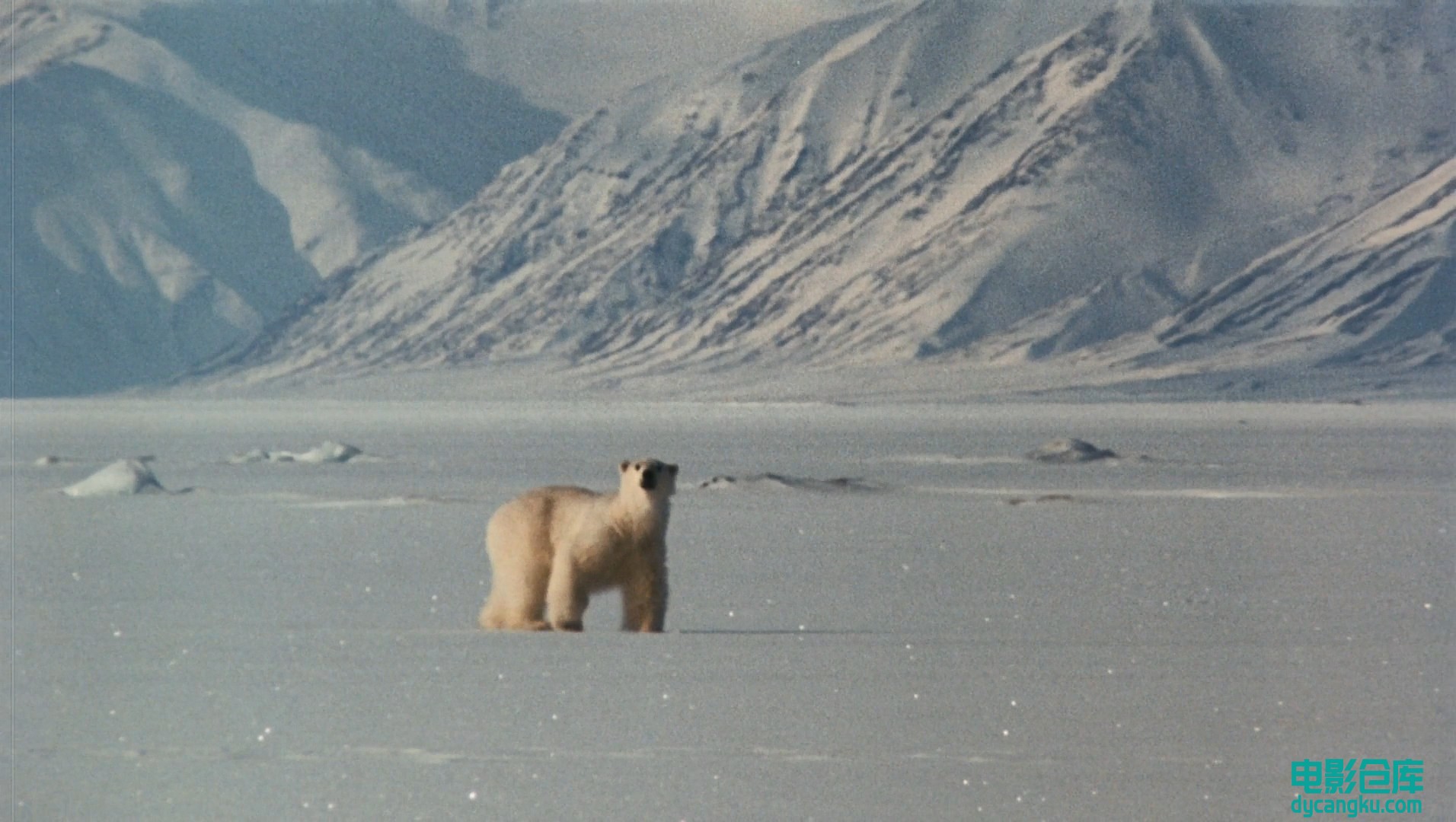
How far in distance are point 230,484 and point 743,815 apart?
30027 millimetres

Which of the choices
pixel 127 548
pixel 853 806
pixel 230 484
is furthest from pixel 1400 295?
pixel 853 806

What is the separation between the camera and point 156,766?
10.6 metres

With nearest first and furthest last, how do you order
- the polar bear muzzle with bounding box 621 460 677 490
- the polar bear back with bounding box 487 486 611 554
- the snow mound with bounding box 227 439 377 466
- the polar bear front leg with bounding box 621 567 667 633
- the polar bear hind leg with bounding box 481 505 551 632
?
the polar bear muzzle with bounding box 621 460 677 490 < the polar bear back with bounding box 487 486 611 554 < the polar bear front leg with bounding box 621 567 667 633 < the polar bear hind leg with bounding box 481 505 551 632 < the snow mound with bounding box 227 439 377 466

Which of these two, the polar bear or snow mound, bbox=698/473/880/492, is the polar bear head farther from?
snow mound, bbox=698/473/880/492

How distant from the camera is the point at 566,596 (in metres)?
14.3

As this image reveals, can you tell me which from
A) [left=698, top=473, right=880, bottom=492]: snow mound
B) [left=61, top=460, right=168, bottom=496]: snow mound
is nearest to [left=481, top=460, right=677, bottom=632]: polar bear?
[left=698, top=473, right=880, bottom=492]: snow mound

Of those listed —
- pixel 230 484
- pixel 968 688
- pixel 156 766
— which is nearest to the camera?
pixel 156 766

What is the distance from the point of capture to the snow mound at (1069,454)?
162ft

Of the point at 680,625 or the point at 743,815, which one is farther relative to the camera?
the point at 680,625

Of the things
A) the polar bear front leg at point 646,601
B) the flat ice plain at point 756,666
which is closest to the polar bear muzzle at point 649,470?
the polar bear front leg at point 646,601

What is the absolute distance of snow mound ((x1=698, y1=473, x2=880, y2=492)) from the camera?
1398 inches

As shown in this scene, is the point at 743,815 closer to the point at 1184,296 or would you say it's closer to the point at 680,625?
the point at 680,625

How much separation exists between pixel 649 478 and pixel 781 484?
2202 cm

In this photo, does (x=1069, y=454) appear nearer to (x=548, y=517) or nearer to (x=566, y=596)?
(x=548, y=517)
